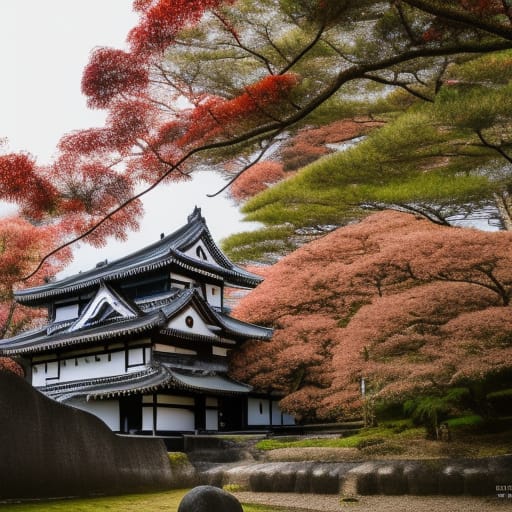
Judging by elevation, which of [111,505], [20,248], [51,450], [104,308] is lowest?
[111,505]

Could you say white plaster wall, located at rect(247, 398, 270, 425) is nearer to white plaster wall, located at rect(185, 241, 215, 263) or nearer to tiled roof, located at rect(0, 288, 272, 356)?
tiled roof, located at rect(0, 288, 272, 356)

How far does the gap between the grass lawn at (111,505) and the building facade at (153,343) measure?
24.7 feet

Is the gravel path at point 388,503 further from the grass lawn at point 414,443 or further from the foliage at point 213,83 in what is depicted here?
the foliage at point 213,83

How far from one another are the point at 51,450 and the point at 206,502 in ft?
7.09

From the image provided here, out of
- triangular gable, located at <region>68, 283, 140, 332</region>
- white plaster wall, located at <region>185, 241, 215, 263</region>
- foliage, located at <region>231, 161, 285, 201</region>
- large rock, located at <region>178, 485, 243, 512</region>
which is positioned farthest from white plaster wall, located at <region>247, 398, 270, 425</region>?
large rock, located at <region>178, 485, 243, 512</region>

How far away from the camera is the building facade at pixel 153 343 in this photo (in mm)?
16828

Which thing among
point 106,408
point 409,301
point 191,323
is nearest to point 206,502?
point 409,301

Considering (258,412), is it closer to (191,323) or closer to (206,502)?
(191,323)

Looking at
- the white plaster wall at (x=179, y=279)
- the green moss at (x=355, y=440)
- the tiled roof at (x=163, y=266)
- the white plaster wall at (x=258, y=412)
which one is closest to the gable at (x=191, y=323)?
the white plaster wall at (x=179, y=279)

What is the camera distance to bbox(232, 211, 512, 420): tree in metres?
9.99

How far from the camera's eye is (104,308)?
741 inches

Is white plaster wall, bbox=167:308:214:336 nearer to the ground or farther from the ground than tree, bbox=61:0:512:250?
nearer to the ground

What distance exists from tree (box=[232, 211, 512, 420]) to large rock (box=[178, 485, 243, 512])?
570cm

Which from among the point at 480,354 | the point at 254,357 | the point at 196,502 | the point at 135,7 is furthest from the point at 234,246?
the point at 196,502
